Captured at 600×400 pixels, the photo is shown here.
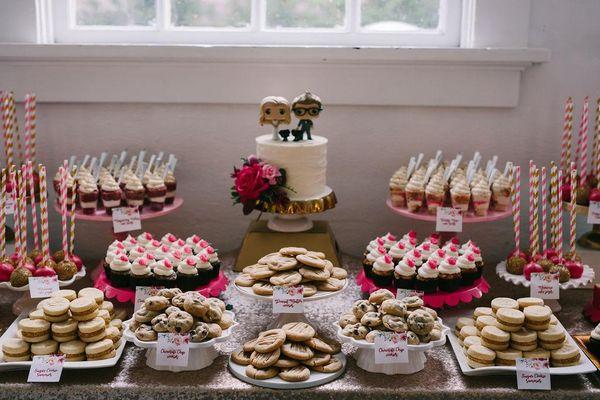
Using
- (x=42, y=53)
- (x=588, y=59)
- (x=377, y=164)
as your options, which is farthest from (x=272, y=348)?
(x=588, y=59)

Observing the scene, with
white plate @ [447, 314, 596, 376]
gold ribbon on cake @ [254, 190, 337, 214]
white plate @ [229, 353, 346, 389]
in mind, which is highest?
gold ribbon on cake @ [254, 190, 337, 214]

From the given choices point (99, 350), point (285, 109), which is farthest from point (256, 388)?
point (285, 109)

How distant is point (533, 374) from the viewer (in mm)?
1933

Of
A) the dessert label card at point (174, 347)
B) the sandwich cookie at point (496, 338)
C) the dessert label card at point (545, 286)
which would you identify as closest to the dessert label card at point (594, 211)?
the dessert label card at point (545, 286)

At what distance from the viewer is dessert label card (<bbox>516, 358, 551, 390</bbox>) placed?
75.8 inches

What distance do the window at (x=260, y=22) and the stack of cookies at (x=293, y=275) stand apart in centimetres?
104

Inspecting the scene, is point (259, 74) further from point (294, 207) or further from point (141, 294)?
point (141, 294)

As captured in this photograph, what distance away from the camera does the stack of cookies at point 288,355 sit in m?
1.93

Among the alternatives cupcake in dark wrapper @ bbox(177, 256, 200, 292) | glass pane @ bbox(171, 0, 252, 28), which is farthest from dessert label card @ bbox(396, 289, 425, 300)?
glass pane @ bbox(171, 0, 252, 28)

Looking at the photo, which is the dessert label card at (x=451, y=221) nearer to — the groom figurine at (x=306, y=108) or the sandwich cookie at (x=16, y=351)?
the groom figurine at (x=306, y=108)

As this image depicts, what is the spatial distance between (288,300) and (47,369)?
0.64m

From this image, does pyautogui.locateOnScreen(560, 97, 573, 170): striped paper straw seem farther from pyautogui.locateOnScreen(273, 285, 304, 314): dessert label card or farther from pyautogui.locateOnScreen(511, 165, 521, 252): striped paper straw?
pyautogui.locateOnScreen(273, 285, 304, 314): dessert label card

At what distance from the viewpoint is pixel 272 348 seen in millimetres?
1944

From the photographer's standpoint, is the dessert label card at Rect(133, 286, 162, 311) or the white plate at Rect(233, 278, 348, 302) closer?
the white plate at Rect(233, 278, 348, 302)
